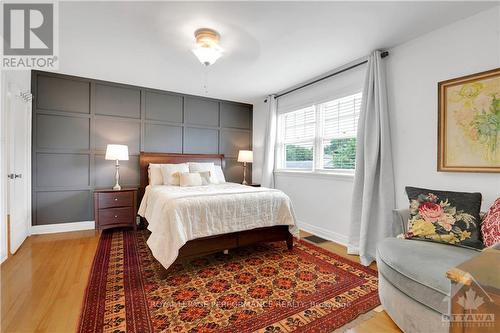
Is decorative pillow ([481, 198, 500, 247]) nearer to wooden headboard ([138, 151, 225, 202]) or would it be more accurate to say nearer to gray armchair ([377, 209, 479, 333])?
gray armchair ([377, 209, 479, 333])

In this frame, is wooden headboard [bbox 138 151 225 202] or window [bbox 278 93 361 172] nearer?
window [bbox 278 93 361 172]

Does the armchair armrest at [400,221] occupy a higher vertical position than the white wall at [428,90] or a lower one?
lower

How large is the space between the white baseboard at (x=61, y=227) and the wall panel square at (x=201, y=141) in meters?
2.04

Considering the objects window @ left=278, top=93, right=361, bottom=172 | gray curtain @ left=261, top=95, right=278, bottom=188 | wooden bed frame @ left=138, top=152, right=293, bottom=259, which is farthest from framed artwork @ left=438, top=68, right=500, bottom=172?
gray curtain @ left=261, top=95, right=278, bottom=188

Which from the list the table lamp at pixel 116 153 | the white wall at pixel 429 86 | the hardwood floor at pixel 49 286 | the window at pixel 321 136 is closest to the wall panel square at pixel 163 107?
the table lamp at pixel 116 153

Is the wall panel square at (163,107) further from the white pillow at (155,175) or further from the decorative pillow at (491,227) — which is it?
the decorative pillow at (491,227)

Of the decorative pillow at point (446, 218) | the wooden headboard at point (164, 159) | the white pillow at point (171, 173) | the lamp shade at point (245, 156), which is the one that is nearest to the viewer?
the decorative pillow at point (446, 218)

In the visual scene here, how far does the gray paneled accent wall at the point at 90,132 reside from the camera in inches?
143

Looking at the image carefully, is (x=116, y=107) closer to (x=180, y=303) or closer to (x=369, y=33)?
(x=180, y=303)

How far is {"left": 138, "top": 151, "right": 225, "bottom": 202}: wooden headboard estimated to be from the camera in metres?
4.19

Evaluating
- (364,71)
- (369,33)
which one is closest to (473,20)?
(369,33)

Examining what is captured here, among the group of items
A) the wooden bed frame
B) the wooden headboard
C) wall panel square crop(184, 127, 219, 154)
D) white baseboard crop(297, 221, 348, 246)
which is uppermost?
wall panel square crop(184, 127, 219, 154)

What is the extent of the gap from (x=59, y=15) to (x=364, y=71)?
3352 millimetres

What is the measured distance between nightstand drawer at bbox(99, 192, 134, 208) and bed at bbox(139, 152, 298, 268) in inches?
50.5
